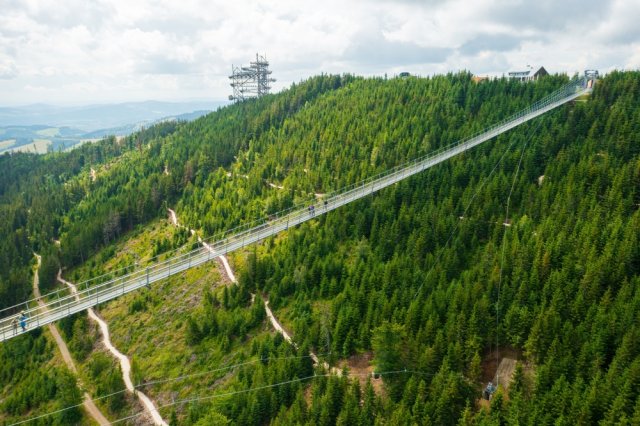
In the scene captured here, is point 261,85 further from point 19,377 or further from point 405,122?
point 19,377

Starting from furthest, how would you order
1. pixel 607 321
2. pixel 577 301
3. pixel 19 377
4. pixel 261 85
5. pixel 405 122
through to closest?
1. pixel 261 85
2. pixel 405 122
3. pixel 19 377
4. pixel 577 301
5. pixel 607 321

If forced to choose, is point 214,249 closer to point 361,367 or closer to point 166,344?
point 361,367

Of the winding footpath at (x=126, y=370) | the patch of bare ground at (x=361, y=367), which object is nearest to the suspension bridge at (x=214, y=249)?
the winding footpath at (x=126, y=370)

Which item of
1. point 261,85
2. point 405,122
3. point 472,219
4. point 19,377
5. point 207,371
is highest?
point 261,85

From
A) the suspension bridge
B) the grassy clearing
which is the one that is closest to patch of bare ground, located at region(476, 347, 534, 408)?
the suspension bridge

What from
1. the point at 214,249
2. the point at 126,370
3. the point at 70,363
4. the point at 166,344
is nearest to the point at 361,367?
the point at 214,249

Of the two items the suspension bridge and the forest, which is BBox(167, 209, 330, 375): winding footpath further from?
the suspension bridge

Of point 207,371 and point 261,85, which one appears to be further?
point 261,85

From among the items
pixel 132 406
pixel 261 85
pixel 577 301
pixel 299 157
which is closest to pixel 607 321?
pixel 577 301
